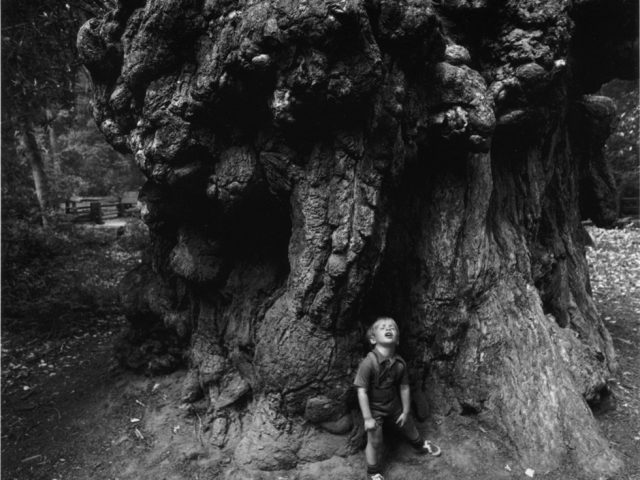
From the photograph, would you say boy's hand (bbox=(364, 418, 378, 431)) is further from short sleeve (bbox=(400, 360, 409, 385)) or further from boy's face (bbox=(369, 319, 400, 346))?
boy's face (bbox=(369, 319, 400, 346))

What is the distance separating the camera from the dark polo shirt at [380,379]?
14.4 ft

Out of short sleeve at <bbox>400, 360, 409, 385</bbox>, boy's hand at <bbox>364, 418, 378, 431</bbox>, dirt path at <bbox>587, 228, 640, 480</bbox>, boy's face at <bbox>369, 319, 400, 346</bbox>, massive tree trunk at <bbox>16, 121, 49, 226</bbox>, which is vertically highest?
massive tree trunk at <bbox>16, 121, 49, 226</bbox>

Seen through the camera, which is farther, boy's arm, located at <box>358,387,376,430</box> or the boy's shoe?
the boy's shoe

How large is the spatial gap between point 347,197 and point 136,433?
3667 mm

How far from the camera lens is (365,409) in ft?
14.2

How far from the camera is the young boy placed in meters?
4.38

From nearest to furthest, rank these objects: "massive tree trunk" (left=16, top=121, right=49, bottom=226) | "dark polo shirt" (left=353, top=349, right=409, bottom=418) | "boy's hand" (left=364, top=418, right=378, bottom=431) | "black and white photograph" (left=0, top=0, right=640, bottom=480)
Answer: "black and white photograph" (left=0, top=0, right=640, bottom=480) → "boy's hand" (left=364, top=418, right=378, bottom=431) → "dark polo shirt" (left=353, top=349, right=409, bottom=418) → "massive tree trunk" (left=16, top=121, right=49, bottom=226)

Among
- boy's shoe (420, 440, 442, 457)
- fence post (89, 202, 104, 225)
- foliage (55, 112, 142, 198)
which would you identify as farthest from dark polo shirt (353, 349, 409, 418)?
foliage (55, 112, 142, 198)

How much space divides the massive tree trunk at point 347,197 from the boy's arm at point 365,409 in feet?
0.82

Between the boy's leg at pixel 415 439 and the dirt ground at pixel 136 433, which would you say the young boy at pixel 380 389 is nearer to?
the boy's leg at pixel 415 439

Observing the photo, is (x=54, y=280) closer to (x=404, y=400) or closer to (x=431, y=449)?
(x=404, y=400)

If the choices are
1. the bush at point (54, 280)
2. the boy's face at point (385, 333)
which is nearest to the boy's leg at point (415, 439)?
the boy's face at point (385, 333)

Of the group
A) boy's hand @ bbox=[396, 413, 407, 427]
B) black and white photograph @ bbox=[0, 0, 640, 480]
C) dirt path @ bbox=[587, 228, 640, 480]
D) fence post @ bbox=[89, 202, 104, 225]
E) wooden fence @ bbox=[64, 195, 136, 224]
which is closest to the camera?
black and white photograph @ bbox=[0, 0, 640, 480]

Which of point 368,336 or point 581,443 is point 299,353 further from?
point 581,443
